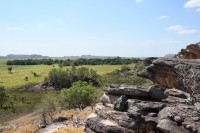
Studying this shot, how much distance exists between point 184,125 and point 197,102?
646 cm

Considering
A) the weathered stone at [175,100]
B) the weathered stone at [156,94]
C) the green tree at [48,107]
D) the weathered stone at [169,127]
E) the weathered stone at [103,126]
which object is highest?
the weathered stone at [156,94]

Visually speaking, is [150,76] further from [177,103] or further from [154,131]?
[154,131]

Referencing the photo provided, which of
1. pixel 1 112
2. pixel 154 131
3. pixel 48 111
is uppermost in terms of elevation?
pixel 154 131

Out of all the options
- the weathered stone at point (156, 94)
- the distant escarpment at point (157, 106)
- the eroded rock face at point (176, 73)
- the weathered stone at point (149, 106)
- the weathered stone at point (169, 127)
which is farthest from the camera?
the weathered stone at point (156, 94)

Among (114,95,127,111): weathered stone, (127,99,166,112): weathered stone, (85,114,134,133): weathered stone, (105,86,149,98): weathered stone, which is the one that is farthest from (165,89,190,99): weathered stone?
(85,114,134,133): weathered stone

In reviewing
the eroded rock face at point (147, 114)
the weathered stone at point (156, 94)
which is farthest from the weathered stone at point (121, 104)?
the weathered stone at point (156, 94)

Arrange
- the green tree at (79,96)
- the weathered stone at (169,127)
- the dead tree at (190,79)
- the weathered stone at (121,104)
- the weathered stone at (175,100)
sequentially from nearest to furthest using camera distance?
the weathered stone at (169,127) → the weathered stone at (175,100) → the weathered stone at (121,104) → the dead tree at (190,79) → the green tree at (79,96)

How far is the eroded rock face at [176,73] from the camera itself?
45.8m

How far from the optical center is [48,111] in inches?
4486

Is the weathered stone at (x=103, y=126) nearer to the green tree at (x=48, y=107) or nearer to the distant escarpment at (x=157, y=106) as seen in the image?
the distant escarpment at (x=157, y=106)

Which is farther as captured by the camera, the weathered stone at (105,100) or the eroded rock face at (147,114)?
the weathered stone at (105,100)

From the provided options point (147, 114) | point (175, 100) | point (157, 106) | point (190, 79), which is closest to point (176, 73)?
point (190, 79)

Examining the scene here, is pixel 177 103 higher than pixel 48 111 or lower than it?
higher

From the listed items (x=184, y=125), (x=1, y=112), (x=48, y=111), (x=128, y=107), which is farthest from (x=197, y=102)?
(x=1, y=112)
